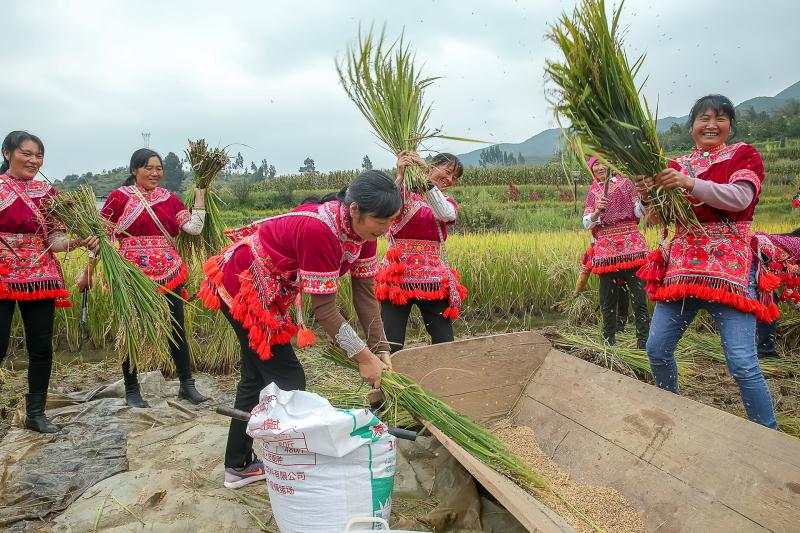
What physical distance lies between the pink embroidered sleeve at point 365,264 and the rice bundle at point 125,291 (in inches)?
55.3

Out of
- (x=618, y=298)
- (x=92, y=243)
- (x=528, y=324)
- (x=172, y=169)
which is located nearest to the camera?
(x=92, y=243)

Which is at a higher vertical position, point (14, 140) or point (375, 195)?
point (14, 140)

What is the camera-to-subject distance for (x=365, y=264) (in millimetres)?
2510

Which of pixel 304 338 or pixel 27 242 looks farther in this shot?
pixel 27 242

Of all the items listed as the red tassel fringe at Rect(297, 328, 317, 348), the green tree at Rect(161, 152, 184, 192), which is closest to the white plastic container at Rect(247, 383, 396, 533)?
the red tassel fringe at Rect(297, 328, 317, 348)

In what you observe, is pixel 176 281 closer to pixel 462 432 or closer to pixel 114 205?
pixel 114 205

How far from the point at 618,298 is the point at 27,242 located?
3745 mm

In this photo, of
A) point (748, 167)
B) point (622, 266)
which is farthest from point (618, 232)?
point (748, 167)

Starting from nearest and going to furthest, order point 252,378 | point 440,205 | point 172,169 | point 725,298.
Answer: point 725,298, point 252,378, point 440,205, point 172,169

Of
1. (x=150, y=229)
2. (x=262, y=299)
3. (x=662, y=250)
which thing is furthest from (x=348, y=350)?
(x=150, y=229)

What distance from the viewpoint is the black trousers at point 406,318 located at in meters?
3.28

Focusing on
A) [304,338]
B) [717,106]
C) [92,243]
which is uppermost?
[717,106]

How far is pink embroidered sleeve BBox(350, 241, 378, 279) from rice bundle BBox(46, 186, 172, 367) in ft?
4.60

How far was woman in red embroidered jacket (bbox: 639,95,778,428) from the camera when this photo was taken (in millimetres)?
2264
